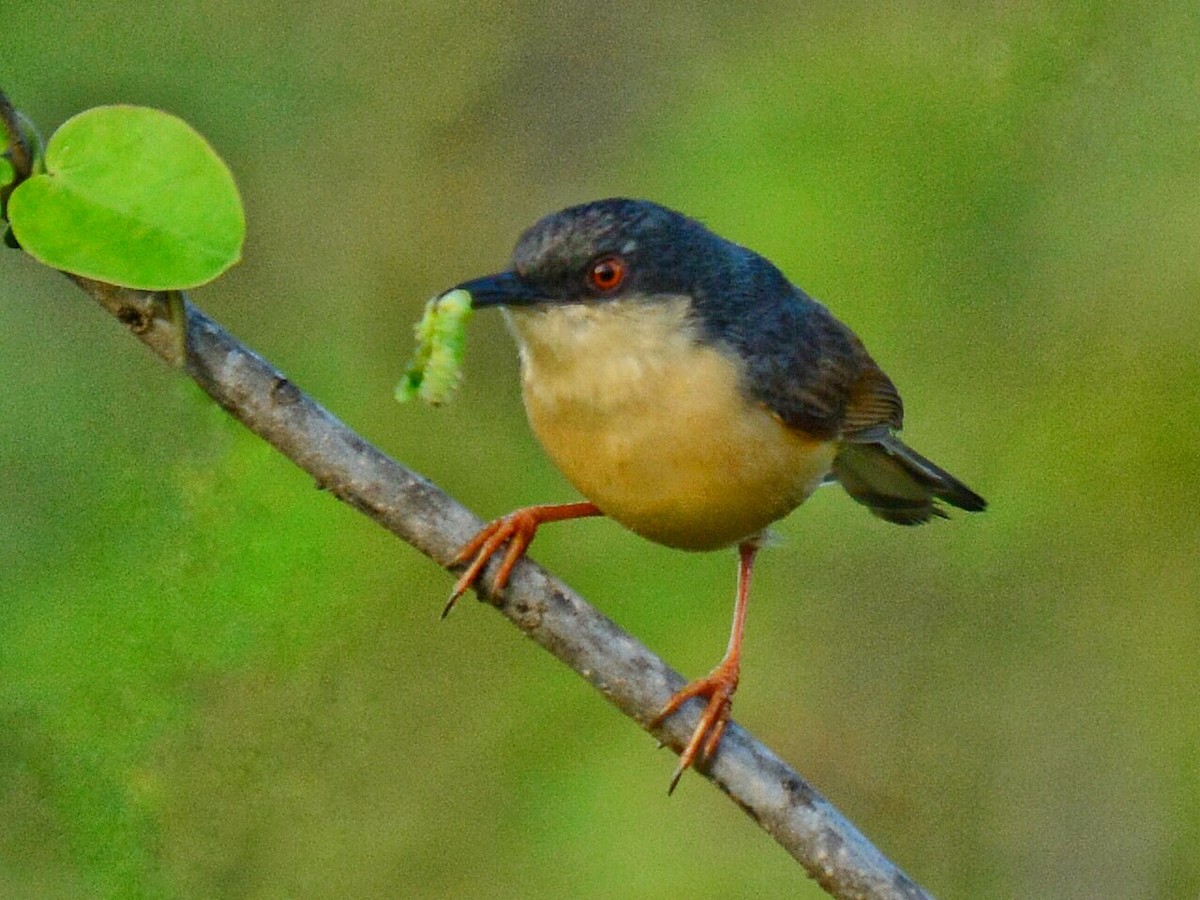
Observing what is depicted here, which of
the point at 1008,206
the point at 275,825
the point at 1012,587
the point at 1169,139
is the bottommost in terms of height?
the point at 275,825

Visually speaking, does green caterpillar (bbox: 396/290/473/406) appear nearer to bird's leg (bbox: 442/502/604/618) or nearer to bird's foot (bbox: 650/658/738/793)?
bird's leg (bbox: 442/502/604/618)

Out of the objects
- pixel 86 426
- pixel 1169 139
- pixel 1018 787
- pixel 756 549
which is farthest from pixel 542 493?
pixel 1169 139

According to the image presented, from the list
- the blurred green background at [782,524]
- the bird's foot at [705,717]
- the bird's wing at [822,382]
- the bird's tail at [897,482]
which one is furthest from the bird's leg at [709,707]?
the blurred green background at [782,524]

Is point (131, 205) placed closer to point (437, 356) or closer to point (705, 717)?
point (437, 356)

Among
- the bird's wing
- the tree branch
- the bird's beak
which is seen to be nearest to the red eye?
the bird's beak

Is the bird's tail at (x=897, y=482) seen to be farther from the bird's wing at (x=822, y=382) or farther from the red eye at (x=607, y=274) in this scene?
the red eye at (x=607, y=274)

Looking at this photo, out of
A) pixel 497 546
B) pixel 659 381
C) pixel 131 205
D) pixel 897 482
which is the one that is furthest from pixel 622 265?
pixel 131 205

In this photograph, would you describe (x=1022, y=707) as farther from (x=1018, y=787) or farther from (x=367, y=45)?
(x=367, y=45)

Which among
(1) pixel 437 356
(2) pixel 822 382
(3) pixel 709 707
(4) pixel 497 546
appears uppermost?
(1) pixel 437 356
